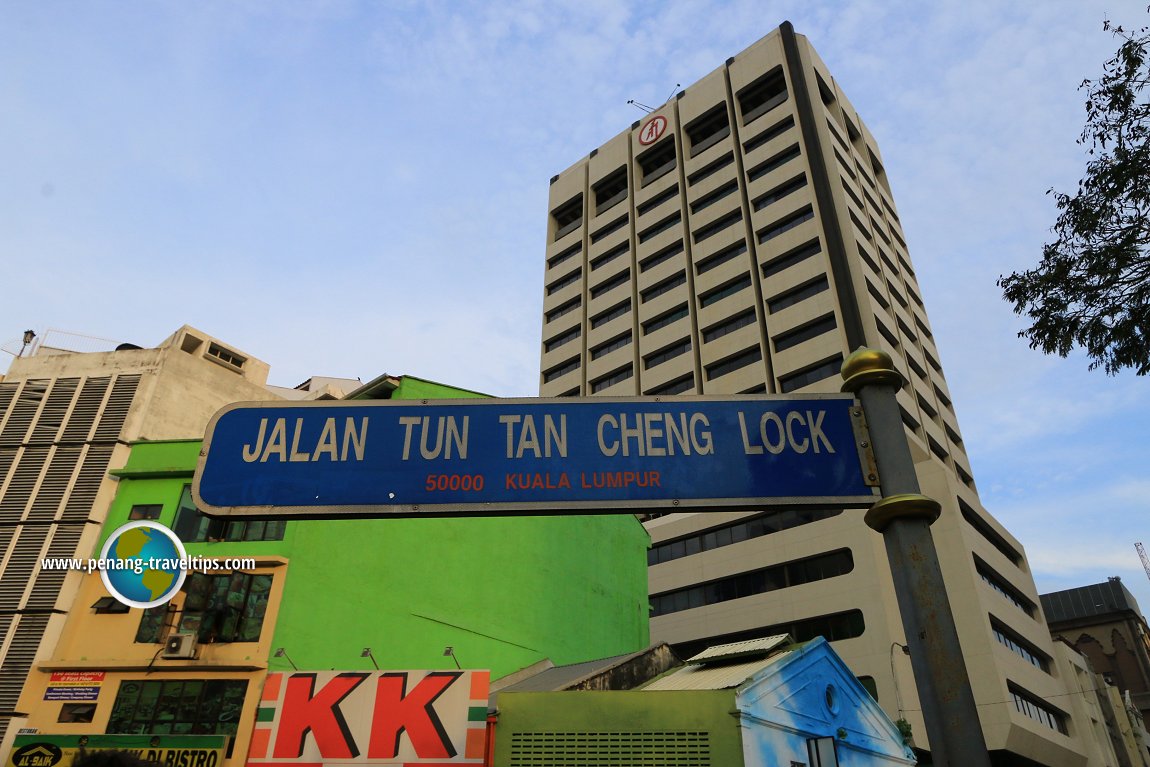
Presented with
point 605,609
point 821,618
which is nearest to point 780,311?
point 821,618

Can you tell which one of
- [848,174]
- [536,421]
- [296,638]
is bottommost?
[536,421]

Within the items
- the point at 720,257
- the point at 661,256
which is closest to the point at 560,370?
the point at 661,256

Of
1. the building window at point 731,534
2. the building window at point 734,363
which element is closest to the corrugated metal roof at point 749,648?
the building window at point 731,534

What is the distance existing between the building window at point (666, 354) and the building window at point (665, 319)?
76.6 inches

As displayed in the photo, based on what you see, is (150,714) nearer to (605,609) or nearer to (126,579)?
→ (126,579)

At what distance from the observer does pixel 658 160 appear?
2623 inches

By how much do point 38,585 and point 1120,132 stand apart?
23.3 meters

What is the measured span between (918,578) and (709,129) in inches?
2565

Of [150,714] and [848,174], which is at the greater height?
[848,174]

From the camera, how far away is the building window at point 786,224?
51.3 meters

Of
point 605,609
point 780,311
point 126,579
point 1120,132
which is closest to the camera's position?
point 1120,132

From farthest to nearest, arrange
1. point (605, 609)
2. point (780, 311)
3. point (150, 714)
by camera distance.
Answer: point (780, 311) → point (605, 609) → point (150, 714)

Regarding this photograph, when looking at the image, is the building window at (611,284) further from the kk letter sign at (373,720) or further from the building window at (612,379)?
the kk letter sign at (373,720)

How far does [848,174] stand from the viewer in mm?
56062
